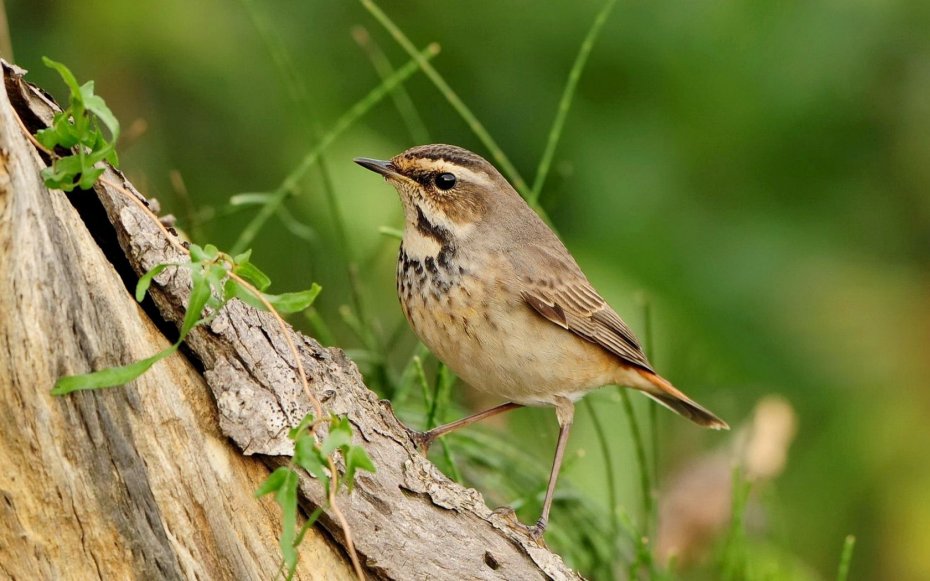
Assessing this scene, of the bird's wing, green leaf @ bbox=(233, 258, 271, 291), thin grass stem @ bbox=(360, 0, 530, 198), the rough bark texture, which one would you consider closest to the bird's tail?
the bird's wing

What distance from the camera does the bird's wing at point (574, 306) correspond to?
15.5 ft

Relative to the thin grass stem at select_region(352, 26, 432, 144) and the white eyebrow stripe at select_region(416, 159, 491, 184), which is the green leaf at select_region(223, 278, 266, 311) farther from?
the thin grass stem at select_region(352, 26, 432, 144)

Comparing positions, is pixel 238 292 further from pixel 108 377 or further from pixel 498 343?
pixel 498 343

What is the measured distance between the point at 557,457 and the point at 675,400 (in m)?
1.09

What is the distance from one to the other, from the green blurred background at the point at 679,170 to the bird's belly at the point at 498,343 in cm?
71

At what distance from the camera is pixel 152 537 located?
2877 millimetres

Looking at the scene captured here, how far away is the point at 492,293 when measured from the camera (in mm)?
4543

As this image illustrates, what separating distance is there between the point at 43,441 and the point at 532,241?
8.34ft

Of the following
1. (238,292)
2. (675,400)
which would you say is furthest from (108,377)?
(675,400)

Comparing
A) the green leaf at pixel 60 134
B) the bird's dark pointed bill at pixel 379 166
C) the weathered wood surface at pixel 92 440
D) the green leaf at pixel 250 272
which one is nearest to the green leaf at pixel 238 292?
the green leaf at pixel 250 272

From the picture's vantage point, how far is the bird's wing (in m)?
4.73

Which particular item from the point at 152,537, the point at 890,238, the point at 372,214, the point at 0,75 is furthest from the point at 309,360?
the point at 890,238

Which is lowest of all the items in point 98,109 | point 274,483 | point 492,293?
point 274,483

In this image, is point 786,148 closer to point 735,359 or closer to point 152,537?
point 735,359
